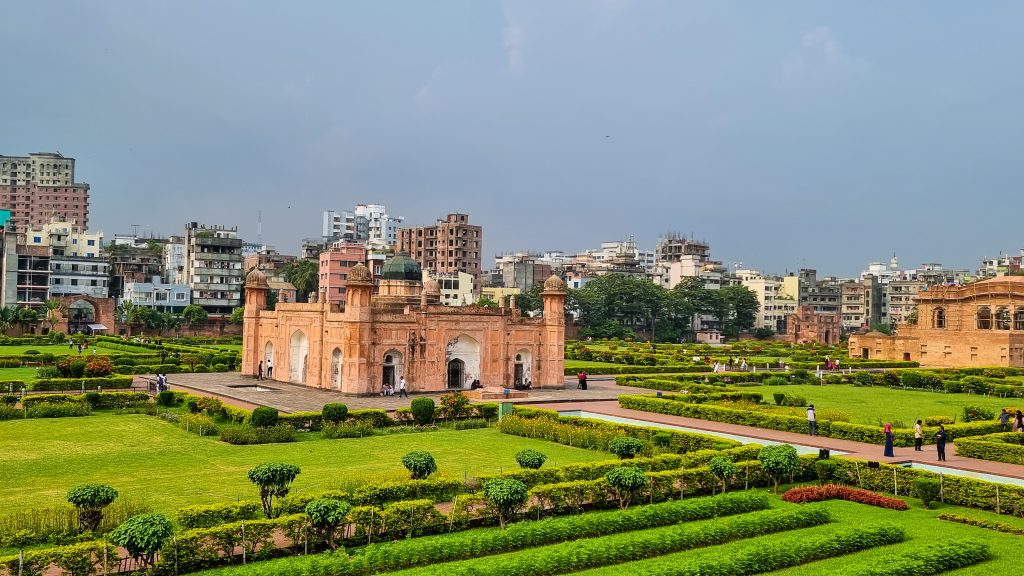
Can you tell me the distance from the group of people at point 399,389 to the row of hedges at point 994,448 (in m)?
25.5

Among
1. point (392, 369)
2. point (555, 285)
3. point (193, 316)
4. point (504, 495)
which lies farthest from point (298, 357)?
point (193, 316)

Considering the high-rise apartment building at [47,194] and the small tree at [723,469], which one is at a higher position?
the high-rise apartment building at [47,194]

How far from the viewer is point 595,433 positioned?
31.1 metres

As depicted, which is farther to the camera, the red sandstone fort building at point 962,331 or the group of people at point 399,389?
the red sandstone fort building at point 962,331

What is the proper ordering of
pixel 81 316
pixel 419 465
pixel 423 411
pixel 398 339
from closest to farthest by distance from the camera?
pixel 419 465 < pixel 423 411 < pixel 398 339 < pixel 81 316

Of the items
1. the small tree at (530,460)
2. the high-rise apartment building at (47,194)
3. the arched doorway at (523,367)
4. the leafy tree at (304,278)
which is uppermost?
the high-rise apartment building at (47,194)

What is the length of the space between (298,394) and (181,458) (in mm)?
18378

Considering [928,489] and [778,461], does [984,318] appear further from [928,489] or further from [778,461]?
[778,461]

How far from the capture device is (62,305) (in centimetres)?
9375

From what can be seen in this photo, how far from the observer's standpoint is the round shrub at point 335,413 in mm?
33781

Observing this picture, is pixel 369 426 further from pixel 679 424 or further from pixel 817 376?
pixel 817 376

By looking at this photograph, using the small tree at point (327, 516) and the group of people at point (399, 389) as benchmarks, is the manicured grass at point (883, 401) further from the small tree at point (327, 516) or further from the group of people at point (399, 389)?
the small tree at point (327, 516)

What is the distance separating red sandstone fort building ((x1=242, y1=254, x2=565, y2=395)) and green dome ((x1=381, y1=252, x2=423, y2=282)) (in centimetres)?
7

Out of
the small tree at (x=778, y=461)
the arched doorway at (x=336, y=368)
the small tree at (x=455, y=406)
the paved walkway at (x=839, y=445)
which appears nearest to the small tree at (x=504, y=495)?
the small tree at (x=778, y=461)
